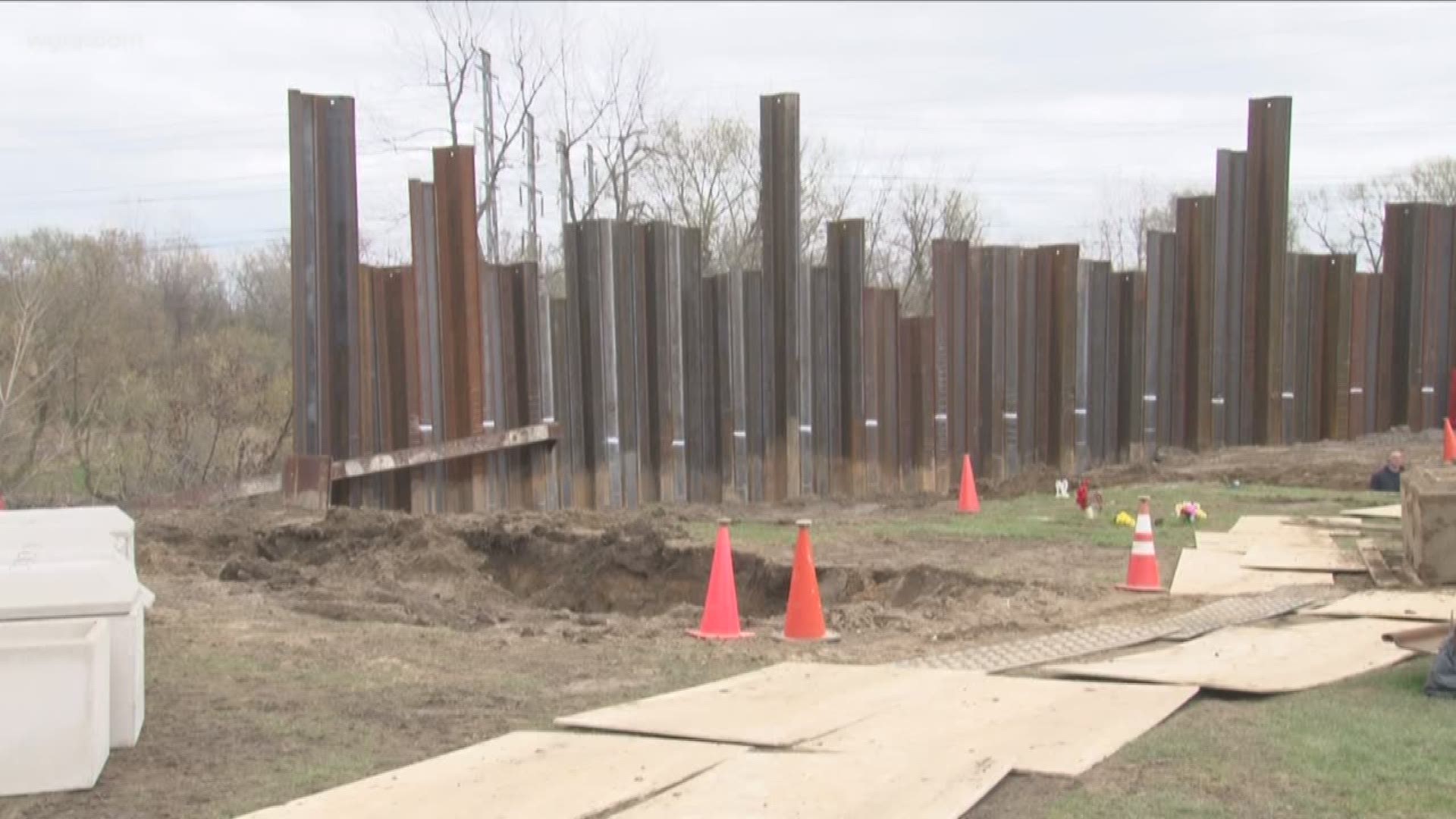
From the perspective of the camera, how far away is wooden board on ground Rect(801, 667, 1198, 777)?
20.5 ft

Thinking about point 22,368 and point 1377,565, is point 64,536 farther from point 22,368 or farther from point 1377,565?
point 22,368

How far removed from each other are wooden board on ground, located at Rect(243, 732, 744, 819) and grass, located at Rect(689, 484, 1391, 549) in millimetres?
7534

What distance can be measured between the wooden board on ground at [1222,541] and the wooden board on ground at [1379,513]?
5.64 feet

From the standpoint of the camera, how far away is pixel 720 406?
19062 mm

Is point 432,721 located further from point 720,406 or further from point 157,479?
point 157,479

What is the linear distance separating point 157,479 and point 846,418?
8.91m

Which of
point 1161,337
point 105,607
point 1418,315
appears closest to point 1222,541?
point 1161,337

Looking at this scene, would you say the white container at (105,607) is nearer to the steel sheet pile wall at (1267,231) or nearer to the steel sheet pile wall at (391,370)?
the steel sheet pile wall at (391,370)

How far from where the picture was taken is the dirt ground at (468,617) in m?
6.66

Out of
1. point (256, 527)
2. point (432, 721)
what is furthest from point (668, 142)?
point (432, 721)

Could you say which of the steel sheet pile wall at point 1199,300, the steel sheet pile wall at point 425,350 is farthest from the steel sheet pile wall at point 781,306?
the steel sheet pile wall at point 1199,300

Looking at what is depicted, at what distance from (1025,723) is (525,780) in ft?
7.63

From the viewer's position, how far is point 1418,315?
77.4 ft

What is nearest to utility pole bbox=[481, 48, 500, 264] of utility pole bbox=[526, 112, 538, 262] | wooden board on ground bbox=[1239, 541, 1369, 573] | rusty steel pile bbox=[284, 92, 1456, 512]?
utility pole bbox=[526, 112, 538, 262]
